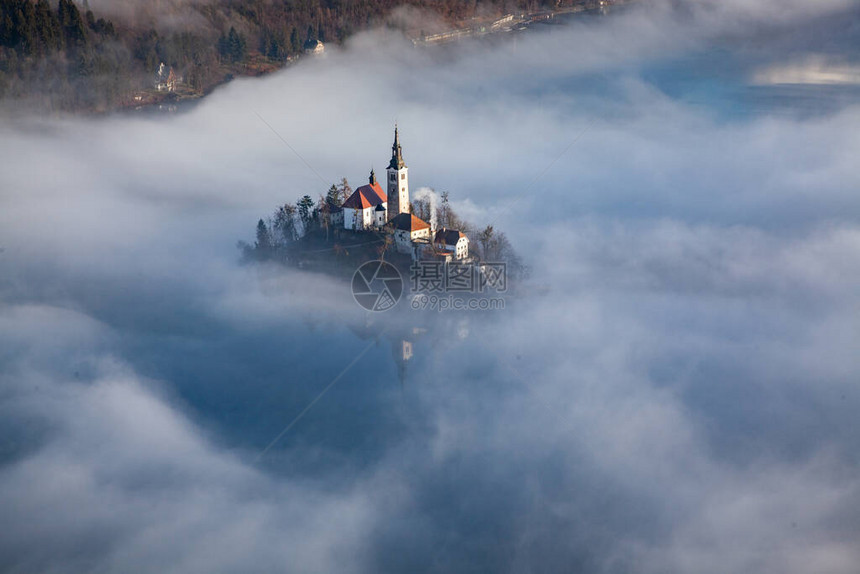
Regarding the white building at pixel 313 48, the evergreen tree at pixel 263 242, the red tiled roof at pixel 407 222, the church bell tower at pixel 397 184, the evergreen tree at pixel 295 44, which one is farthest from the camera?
the white building at pixel 313 48

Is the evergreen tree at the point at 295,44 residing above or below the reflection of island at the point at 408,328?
above

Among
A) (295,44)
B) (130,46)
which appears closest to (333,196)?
(295,44)

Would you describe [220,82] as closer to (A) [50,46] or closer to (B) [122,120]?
(B) [122,120]

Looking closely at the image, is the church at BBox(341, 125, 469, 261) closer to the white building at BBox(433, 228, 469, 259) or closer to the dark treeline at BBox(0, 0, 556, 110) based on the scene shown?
the white building at BBox(433, 228, 469, 259)

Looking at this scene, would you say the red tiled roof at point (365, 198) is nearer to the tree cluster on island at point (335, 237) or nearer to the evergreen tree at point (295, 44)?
the tree cluster on island at point (335, 237)

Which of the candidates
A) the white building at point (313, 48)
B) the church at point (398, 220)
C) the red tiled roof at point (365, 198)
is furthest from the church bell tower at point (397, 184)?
the white building at point (313, 48)

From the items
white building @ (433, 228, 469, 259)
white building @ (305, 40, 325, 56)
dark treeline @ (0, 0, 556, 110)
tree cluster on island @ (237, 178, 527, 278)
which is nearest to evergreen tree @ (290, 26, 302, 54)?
dark treeline @ (0, 0, 556, 110)

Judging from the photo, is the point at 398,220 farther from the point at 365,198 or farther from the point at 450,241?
the point at 450,241

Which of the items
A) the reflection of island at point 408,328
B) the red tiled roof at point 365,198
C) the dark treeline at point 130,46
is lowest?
the reflection of island at point 408,328
